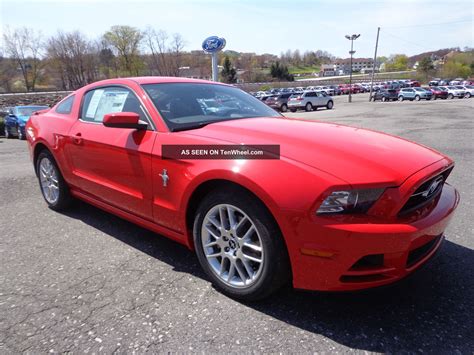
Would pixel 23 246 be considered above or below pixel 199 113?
below

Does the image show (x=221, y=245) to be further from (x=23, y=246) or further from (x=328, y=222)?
(x=23, y=246)

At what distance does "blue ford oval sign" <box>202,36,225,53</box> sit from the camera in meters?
19.8

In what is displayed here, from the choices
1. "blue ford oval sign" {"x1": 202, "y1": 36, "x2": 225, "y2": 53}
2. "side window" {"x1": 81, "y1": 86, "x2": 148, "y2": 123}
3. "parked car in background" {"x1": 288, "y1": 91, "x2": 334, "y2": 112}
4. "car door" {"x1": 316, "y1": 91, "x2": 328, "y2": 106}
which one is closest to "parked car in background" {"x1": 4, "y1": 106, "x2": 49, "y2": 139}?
"blue ford oval sign" {"x1": 202, "y1": 36, "x2": 225, "y2": 53}

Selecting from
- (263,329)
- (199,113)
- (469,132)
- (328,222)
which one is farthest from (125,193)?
(469,132)

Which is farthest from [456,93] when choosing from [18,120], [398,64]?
[398,64]

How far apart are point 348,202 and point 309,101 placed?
30929 mm

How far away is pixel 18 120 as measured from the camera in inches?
556

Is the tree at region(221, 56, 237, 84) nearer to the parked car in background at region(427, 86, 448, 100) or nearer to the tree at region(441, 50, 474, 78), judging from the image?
the parked car in background at region(427, 86, 448, 100)

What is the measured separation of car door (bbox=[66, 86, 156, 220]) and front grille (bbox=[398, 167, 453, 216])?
184 centimetres

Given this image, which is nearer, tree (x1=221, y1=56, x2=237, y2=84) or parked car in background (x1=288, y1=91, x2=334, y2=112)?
parked car in background (x1=288, y1=91, x2=334, y2=112)

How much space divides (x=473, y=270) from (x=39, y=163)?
4.75 meters

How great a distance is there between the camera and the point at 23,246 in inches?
134

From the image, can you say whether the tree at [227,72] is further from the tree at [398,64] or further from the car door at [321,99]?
the tree at [398,64]

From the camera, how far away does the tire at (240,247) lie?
2143 millimetres
